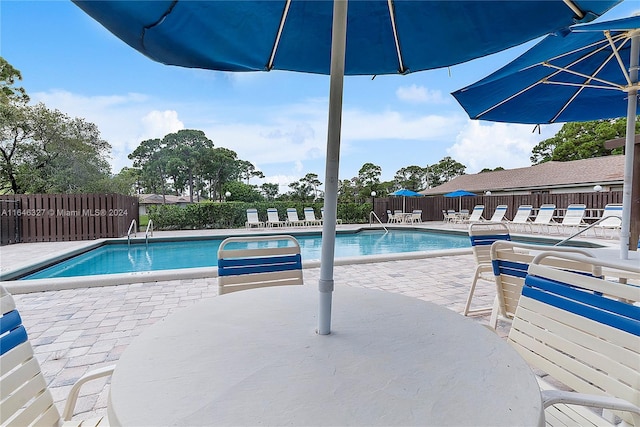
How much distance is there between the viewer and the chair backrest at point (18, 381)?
2.90 feet

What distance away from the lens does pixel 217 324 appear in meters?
1.17

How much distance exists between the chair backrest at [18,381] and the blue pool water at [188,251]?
612 cm

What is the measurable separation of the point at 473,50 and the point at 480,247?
1942mm

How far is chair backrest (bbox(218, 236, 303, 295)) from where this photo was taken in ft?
6.34

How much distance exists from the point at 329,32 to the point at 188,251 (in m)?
8.48

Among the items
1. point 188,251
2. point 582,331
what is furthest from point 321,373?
point 188,251

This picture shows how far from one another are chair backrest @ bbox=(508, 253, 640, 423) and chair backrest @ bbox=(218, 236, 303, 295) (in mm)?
1257

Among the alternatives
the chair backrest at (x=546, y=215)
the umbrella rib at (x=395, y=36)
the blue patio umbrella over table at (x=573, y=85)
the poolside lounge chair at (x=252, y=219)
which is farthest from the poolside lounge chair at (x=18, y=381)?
the chair backrest at (x=546, y=215)

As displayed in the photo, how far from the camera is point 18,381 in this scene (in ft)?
3.05

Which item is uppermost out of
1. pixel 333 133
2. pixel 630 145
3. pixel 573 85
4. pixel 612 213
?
pixel 573 85

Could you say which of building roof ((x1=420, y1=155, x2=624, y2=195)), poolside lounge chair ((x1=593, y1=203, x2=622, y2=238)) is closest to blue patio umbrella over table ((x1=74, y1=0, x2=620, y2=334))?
poolside lounge chair ((x1=593, y1=203, x2=622, y2=238))

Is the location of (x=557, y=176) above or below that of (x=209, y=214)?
above

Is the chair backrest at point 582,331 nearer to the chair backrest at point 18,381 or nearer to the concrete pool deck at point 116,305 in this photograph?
the concrete pool deck at point 116,305

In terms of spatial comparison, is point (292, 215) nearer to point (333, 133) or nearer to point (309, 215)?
point (309, 215)
